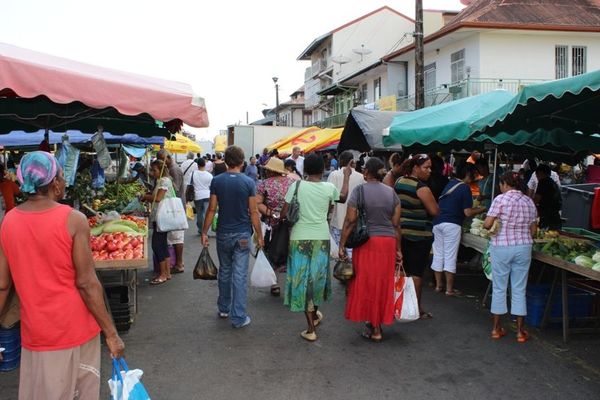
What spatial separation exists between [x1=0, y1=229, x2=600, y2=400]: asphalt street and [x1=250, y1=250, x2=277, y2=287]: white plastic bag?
42 cm

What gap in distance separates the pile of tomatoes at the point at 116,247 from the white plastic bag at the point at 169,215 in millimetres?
1618

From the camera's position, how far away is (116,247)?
5.32 metres

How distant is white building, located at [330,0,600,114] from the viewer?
2391 centimetres

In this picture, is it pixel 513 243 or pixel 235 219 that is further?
pixel 235 219

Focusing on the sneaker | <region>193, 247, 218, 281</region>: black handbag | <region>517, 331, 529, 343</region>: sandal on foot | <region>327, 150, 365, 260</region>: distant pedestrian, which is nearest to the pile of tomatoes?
<region>193, 247, 218, 281</region>: black handbag

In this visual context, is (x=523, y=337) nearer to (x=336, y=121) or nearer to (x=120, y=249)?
(x=120, y=249)

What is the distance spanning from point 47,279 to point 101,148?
13.0 feet

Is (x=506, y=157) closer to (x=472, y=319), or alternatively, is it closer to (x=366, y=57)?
(x=472, y=319)

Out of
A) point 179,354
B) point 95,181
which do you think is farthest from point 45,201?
point 95,181

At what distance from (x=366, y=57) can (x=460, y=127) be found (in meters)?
38.9

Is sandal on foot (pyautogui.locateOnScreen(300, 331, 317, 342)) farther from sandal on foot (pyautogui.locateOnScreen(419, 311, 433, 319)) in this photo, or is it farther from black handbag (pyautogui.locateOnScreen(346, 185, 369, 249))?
sandal on foot (pyautogui.locateOnScreen(419, 311, 433, 319))

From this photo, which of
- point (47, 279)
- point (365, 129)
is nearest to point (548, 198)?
point (365, 129)

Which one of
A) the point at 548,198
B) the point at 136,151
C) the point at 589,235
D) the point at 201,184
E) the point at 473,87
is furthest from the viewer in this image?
the point at 473,87

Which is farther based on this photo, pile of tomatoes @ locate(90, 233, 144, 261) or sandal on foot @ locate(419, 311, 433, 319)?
sandal on foot @ locate(419, 311, 433, 319)
